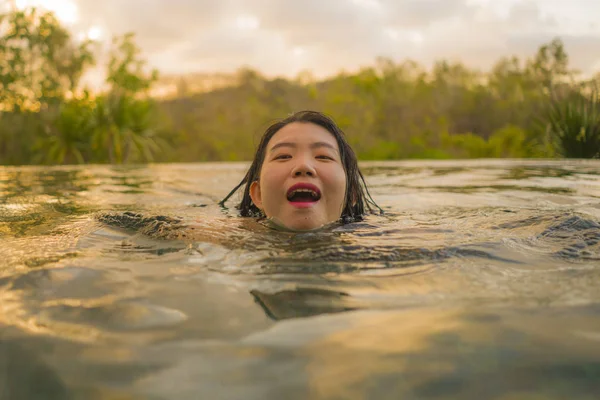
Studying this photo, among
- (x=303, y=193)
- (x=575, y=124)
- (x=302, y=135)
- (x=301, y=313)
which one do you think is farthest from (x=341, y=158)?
(x=575, y=124)

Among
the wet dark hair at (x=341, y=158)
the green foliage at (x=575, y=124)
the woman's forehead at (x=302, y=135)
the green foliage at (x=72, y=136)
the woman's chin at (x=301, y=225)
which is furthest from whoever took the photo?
the green foliage at (x=72, y=136)

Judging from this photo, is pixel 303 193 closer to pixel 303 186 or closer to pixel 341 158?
pixel 303 186

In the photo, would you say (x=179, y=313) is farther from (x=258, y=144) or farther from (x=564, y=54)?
(x=564, y=54)

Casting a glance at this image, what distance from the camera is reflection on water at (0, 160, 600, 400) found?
1.03m

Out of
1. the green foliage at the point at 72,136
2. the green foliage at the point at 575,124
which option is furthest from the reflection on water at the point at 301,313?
the green foliage at the point at 72,136

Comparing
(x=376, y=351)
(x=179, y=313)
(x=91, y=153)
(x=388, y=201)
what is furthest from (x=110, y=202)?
(x=91, y=153)

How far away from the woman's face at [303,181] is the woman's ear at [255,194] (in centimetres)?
31

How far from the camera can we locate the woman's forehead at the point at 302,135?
119 inches

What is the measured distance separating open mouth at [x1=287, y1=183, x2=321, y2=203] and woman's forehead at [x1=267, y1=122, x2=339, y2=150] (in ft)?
1.10

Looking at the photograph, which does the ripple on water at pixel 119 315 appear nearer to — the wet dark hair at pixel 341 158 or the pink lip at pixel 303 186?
the pink lip at pixel 303 186

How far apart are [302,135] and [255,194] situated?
1.74 ft

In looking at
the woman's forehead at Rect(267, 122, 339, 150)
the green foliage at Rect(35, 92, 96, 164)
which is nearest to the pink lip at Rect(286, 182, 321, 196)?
the woman's forehead at Rect(267, 122, 339, 150)

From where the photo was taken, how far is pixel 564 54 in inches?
1460

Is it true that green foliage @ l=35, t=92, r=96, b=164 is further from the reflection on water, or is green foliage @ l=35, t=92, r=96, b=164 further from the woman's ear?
the reflection on water
